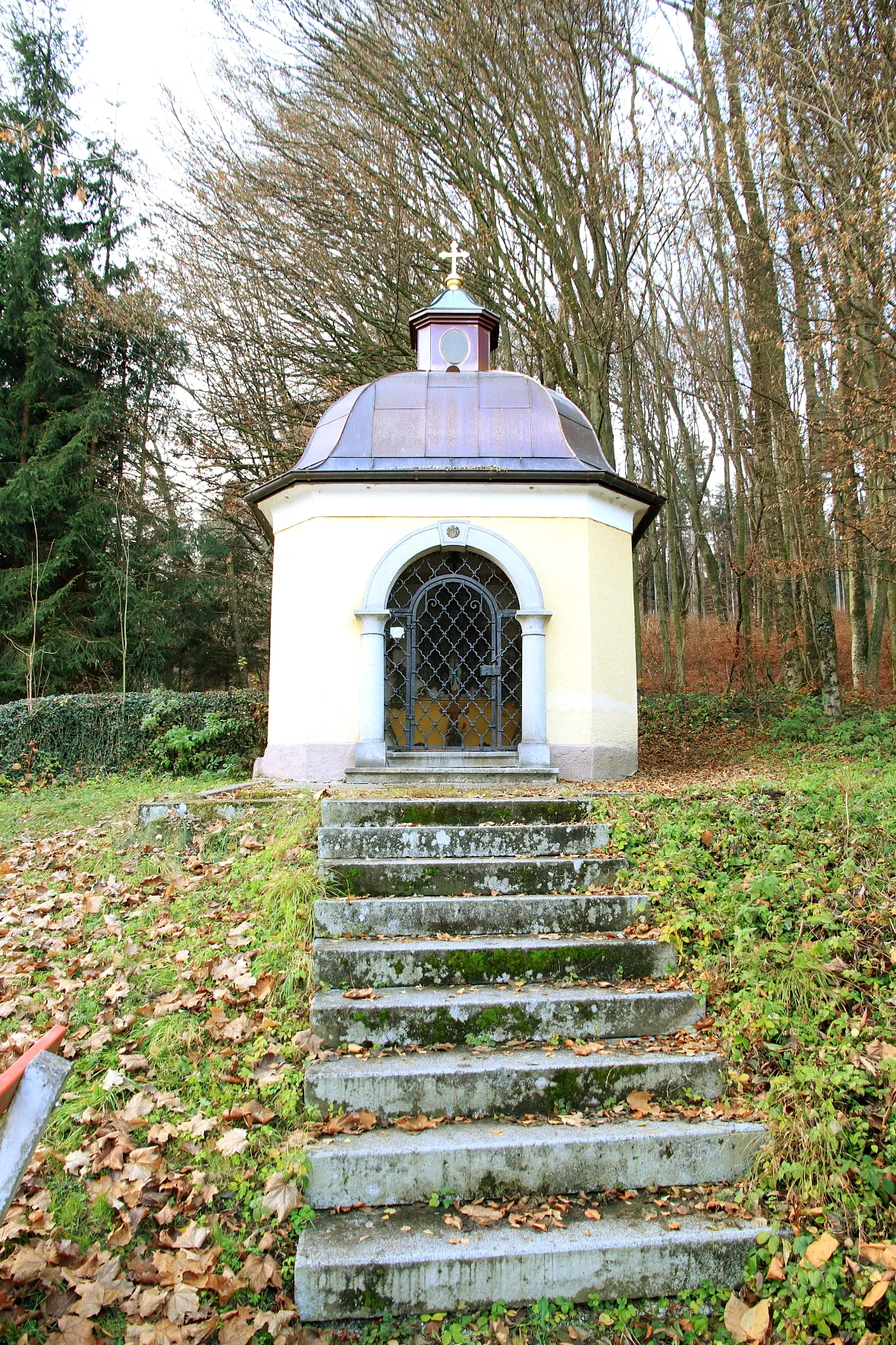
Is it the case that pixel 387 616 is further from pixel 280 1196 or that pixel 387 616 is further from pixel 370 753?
pixel 280 1196

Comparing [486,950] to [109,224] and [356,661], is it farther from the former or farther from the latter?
[109,224]

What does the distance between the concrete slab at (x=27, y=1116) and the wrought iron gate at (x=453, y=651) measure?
607 cm

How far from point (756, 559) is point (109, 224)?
1514cm

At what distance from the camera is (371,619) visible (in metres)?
8.03

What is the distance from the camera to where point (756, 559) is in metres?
12.8

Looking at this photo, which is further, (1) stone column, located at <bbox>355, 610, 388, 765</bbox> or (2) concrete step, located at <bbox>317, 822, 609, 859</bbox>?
(1) stone column, located at <bbox>355, 610, 388, 765</bbox>

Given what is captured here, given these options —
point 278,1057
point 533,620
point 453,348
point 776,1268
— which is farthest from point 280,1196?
point 453,348

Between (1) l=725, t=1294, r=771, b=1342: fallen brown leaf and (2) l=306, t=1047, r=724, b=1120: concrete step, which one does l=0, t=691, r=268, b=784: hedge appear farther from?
(1) l=725, t=1294, r=771, b=1342: fallen brown leaf

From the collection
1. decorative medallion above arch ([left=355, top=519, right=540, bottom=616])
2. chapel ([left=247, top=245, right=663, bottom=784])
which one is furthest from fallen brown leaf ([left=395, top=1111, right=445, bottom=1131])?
decorative medallion above arch ([left=355, top=519, right=540, bottom=616])

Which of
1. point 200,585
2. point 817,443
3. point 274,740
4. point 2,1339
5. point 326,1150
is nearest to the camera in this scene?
point 2,1339

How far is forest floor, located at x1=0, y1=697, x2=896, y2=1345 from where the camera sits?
2.82 metres

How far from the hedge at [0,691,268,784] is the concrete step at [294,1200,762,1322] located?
831 centimetres

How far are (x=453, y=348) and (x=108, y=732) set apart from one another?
21.9ft

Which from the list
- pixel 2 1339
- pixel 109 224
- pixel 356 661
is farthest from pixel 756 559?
pixel 109 224
